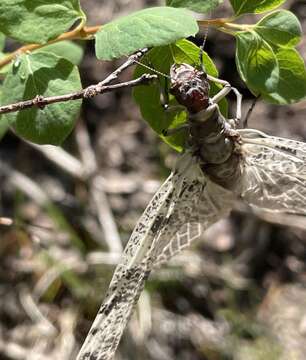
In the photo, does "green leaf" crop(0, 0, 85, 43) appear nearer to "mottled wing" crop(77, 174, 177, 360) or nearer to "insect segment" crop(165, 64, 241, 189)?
"insect segment" crop(165, 64, 241, 189)

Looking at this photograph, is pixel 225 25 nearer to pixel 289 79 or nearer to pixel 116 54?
pixel 289 79

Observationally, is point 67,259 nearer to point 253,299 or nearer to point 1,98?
point 253,299

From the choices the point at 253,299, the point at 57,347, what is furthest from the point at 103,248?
the point at 253,299

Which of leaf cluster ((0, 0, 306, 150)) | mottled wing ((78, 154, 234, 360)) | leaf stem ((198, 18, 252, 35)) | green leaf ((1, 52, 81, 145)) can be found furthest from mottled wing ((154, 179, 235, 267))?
green leaf ((1, 52, 81, 145))

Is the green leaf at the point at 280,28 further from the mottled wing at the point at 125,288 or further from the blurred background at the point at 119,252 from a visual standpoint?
the blurred background at the point at 119,252

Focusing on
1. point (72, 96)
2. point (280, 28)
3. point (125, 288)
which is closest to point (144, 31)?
point (72, 96)

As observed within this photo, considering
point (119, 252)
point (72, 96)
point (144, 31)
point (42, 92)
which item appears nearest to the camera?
point (144, 31)

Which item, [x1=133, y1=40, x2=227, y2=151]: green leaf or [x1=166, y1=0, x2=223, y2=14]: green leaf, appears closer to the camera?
[x1=166, y1=0, x2=223, y2=14]: green leaf
